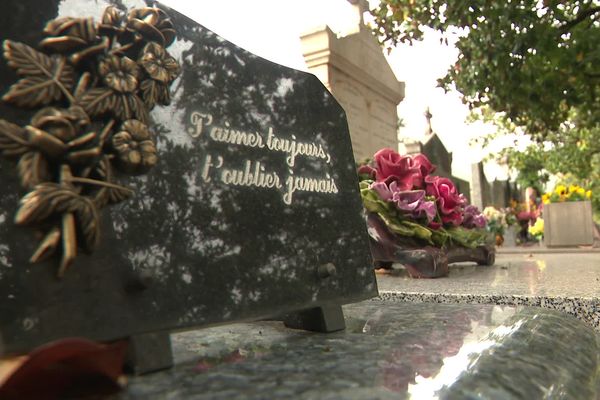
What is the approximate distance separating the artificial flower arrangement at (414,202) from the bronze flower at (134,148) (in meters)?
1.75

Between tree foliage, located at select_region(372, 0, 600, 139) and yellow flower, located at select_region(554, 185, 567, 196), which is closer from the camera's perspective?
tree foliage, located at select_region(372, 0, 600, 139)

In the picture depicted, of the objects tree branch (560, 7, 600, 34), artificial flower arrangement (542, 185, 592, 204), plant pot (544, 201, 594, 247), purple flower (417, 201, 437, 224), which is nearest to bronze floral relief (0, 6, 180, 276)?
purple flower (417, 201, 437, 224)

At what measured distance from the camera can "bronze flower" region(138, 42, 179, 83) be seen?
806 mm

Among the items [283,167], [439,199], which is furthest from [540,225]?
[283,167]

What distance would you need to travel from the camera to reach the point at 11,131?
0.66m

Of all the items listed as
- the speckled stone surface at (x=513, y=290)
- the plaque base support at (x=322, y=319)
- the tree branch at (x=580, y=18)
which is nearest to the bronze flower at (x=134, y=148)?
the plaque base support at (x=322, y=319)

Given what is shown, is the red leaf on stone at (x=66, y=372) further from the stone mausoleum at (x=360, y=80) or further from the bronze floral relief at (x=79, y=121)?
the stone mausoleum at (x=360, y=80)

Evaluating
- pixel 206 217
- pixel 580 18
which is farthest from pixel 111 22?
pixel 580 18

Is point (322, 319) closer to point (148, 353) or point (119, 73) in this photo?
point (148, 353)

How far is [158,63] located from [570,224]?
18.2ft

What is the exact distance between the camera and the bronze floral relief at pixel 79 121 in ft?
2.17

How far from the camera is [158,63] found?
2.70 ft

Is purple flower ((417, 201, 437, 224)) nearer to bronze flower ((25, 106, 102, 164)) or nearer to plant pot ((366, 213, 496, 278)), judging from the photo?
plant pot ((366, 213, 496, 278))

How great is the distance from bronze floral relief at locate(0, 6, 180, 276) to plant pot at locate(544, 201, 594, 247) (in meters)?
5.51
